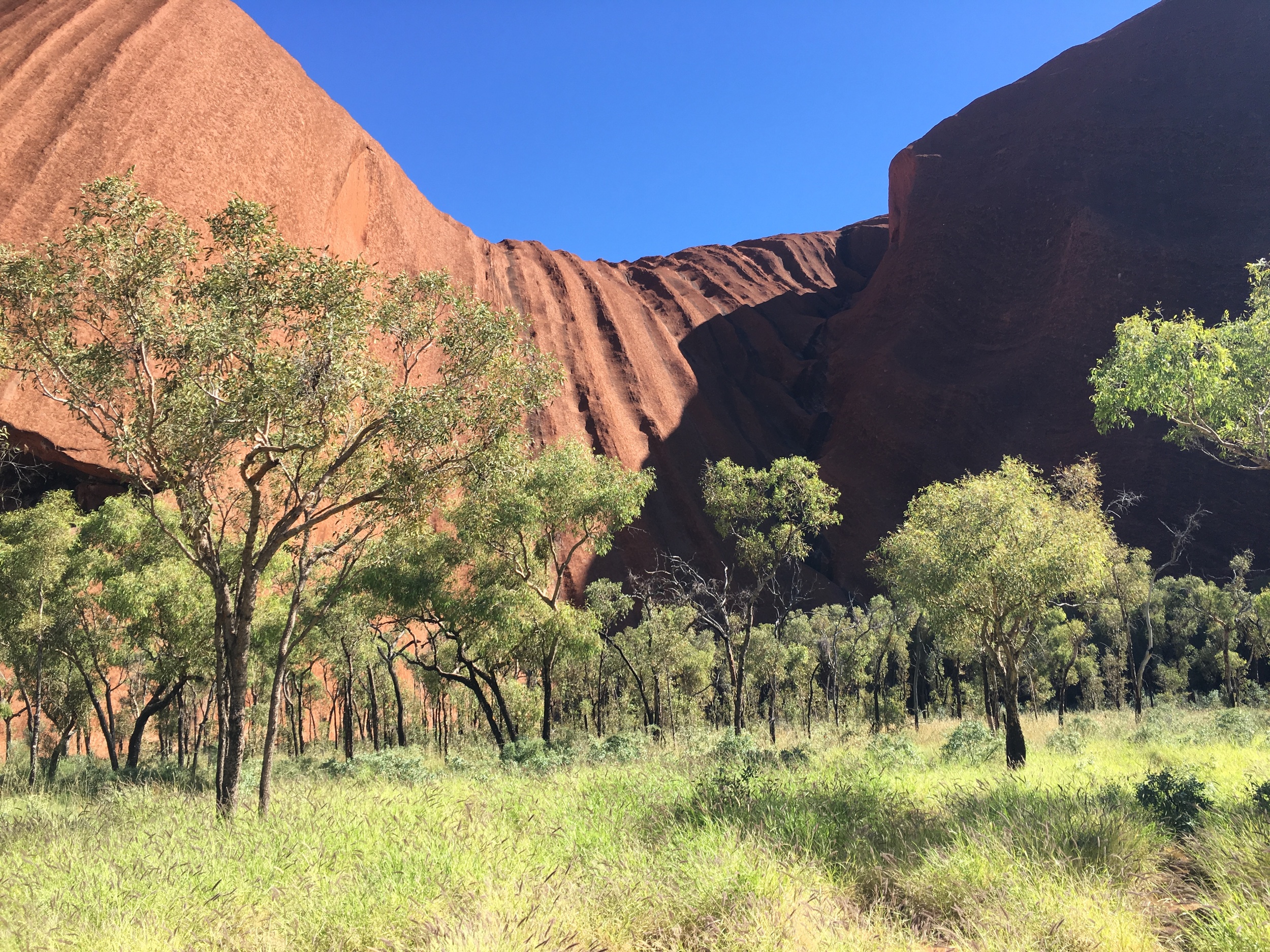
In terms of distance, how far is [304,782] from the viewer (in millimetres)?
13227

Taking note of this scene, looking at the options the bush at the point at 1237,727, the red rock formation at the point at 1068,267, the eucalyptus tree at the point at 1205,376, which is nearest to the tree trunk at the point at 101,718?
the eucalyptus tree at the point at 1205,376

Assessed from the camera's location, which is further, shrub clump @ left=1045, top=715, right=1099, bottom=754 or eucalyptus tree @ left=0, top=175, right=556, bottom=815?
shrub clump @ left=1045, top=715, right=1099, bottom=754

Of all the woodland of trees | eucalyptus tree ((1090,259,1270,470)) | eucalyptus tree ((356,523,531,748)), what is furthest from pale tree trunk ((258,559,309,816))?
eucalyptus tree ((1090,259,1270,470))

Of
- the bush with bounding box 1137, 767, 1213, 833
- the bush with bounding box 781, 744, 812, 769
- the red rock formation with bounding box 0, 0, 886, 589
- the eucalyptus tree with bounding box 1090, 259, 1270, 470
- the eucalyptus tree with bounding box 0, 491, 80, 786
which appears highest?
the red rock formation with bounding box 0, 0, 886, 589

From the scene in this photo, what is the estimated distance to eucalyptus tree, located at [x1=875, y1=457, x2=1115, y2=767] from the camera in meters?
14.3

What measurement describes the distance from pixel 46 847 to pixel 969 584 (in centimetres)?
1584

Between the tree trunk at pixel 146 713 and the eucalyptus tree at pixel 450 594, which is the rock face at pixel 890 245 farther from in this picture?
the eucalyptus tree at pixel 450 594

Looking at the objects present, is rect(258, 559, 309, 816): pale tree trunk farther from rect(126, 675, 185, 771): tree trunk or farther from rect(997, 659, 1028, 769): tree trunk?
rect(997, 659, 1028, 769): tree trunk

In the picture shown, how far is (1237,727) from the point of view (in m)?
17.1

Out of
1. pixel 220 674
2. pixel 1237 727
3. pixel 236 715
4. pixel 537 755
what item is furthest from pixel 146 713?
pixel 1237 727

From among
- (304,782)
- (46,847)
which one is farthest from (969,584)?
(46,847)

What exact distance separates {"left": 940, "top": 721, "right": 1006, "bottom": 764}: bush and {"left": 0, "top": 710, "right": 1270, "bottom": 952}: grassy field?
5.93 m

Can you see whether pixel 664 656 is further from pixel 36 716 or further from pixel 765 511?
pixel 36 716

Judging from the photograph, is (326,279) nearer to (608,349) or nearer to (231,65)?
(231,65)
